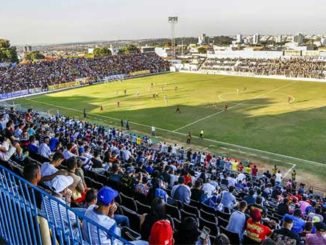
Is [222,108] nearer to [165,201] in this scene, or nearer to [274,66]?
[165,201]

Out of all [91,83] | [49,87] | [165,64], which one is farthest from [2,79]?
[165,64]

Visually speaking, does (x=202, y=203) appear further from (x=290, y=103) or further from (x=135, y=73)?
(x=135, y=73)

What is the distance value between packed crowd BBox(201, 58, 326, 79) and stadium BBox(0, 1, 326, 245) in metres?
0.26

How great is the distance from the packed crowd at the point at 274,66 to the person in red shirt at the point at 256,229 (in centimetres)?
6323

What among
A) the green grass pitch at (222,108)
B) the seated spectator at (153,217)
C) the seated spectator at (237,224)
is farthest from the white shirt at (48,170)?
the green grass pitch at (222,108)

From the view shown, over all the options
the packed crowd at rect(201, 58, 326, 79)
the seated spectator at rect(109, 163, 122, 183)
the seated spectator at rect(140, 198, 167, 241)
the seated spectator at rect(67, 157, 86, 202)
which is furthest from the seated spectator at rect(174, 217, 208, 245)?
the packed crowd at rect(201, 58, 326, 79)

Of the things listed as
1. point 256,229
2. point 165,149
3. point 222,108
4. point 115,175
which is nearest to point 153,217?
point 256,229

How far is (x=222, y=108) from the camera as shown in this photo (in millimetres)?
43688

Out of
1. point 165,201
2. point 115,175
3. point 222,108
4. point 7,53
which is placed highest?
point 7,53

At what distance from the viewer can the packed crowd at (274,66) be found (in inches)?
2664

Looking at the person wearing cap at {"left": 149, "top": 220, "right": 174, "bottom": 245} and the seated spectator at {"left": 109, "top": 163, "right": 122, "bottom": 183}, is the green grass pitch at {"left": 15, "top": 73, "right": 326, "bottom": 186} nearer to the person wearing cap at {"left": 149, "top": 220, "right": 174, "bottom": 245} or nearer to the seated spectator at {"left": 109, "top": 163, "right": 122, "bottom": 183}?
the seated spectator at {"left": 109, "top": 163, "right": 122, "bottom": 183}

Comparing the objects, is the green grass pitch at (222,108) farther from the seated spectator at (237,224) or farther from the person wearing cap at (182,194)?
the seated spectator at (237,224)

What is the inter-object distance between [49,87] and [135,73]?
21.2 m

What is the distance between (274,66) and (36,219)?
7605 centimetres
